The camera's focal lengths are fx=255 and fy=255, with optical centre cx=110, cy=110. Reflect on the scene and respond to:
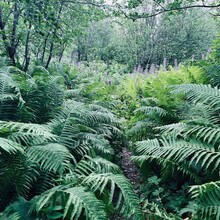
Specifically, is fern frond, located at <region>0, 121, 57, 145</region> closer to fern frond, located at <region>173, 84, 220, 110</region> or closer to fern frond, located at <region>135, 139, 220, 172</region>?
fern frond, located at <region>135, 139, 220, 172</region>

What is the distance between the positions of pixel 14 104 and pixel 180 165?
1811mm

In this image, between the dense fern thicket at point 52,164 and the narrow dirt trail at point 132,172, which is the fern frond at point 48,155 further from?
the narrow dirt trail at point 132,172

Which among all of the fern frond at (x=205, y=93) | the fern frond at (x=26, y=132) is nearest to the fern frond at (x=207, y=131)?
the fern frond at (x=205, y=93)

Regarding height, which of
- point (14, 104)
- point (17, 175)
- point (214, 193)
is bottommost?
point (17, 175)

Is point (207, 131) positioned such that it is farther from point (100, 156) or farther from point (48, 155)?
point (48, 155)

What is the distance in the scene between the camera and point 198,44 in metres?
14.4

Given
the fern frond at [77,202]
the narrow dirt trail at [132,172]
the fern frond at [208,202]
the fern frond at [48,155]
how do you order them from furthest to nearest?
the narrow dirt trail at [132,172] < the fern frond at [48,155] < the fern frond at [208,202] < the fern frond at [77,202]

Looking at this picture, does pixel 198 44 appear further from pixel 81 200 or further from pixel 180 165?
pixel 81 200

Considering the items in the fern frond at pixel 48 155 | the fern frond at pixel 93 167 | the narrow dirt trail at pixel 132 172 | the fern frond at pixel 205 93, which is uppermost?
the fern frond at pixel 205 93

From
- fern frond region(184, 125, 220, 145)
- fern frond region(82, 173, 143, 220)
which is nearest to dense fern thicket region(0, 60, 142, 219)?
fern frond region(82, 173, 143, 220)

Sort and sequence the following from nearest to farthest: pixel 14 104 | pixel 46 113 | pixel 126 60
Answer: pixel 14 104 < pixel 46 113 < pixel 126 60

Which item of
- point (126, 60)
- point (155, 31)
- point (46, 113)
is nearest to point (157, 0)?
point (46, 113)

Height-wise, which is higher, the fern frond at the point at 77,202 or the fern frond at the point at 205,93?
the fern frond at the point at 205,93

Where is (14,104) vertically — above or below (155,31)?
below
